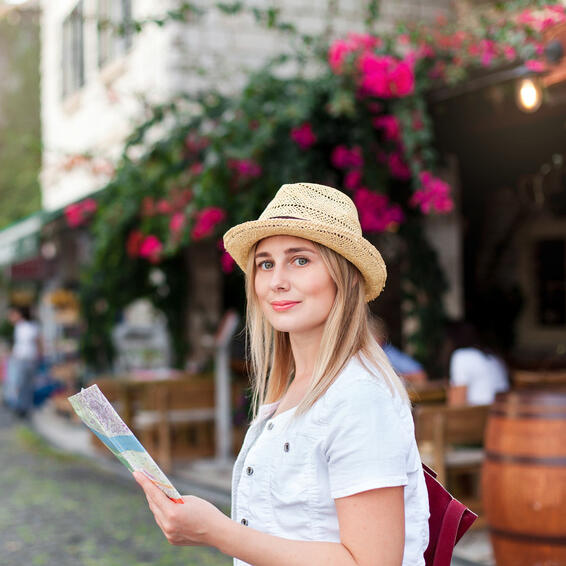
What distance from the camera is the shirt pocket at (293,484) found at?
5.81ft

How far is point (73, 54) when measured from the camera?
1498 cm

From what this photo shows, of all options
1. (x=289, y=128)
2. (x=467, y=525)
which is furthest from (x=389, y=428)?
(x=289, y=128)

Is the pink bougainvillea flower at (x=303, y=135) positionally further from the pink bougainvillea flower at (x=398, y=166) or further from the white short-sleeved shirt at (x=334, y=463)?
the white short-sleeved shirt at (x=334, y=463)

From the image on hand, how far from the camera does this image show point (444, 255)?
28.0ft

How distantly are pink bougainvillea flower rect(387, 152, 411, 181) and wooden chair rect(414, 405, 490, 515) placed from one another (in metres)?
2.23

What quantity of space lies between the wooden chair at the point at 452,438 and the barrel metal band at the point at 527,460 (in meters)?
1.07

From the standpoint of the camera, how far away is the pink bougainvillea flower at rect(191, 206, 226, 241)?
747cm

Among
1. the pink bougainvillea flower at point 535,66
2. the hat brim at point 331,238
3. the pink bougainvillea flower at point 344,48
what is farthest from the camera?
the pink bougainvillea flower at point 344,48

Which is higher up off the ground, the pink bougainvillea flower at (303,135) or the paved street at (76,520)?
the pink bougainvillea flower at (303,135)

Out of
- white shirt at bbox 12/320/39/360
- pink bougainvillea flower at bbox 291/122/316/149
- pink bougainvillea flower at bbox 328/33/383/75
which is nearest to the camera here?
pink bougainvillea flower at bbox 328/33/383/75

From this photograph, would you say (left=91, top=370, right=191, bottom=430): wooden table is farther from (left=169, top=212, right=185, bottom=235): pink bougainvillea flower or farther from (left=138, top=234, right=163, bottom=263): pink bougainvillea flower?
(left=169, top=212, right=185, bottom=235): pink bougainvillea flower

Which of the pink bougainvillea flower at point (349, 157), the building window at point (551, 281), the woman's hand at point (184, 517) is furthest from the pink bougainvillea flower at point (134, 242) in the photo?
the woman's hand at point (184, 517)

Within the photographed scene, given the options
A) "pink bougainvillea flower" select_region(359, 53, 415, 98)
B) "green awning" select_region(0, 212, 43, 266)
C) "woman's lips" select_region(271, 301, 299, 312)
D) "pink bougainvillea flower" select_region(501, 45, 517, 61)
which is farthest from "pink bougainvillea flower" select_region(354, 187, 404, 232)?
"green awning" select_region(0, 212, 43, 266)

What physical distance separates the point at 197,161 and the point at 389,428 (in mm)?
6747
